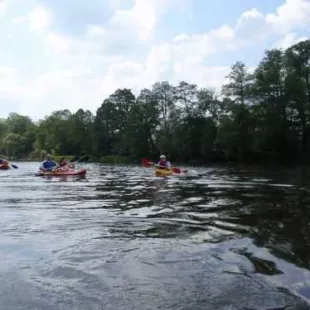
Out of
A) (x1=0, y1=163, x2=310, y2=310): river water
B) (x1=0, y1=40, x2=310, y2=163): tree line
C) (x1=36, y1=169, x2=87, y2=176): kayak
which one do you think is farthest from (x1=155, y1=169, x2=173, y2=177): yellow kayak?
(x1=0, y1=40, x2=310, y2=163): tree line

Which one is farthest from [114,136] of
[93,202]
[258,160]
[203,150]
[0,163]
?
[93,202]

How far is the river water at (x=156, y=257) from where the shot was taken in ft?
18.4

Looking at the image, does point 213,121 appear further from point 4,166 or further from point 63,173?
point 63,173

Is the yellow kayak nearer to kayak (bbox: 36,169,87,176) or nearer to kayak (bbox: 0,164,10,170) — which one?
kayak (bbox: 36,169,87,176)

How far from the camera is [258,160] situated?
217 feet

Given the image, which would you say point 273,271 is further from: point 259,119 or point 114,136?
point 114,136

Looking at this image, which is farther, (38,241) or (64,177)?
(64,177)

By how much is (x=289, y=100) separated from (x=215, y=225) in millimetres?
57344

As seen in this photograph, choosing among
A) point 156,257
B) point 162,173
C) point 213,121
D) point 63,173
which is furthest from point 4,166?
point 213,121

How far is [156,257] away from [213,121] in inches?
2947

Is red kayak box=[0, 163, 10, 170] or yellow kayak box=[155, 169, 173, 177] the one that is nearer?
yellow kayak box=[155, 169, 173, 177]

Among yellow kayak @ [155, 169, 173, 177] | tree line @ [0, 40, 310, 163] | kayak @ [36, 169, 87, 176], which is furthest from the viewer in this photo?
tree line @ [0, 40, 310, 163]

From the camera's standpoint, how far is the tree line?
6406cm

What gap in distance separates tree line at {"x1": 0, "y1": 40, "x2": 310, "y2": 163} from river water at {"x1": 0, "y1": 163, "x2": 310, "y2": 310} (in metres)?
52.7
